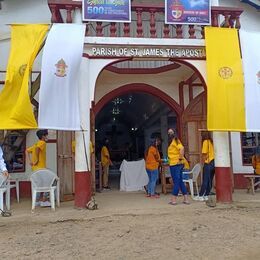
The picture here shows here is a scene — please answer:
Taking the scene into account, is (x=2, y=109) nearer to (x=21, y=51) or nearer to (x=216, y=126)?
(x=21, y=51)

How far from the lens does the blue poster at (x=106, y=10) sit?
8062mm

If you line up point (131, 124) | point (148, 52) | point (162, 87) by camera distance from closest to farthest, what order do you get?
point (148, 52) < point (162, 87) < point (131, 124)

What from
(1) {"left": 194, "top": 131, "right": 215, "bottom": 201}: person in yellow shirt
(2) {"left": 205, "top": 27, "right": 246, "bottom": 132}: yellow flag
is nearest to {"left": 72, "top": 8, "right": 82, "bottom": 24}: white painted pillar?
(2) {"left": 205, "top": 27, "right": 246, "bottom": 132}: yellow flag

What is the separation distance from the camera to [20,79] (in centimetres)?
740

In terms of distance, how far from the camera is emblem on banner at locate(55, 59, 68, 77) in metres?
7.56

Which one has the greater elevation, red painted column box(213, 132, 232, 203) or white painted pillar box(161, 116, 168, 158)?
white painted pillar box(161, 116, 168, 158)

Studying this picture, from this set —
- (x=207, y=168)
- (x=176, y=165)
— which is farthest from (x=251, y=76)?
(x=176, y=165)

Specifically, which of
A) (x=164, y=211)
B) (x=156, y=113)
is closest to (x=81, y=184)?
(x=164, y=211)

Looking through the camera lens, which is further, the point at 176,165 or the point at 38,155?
the point at 38,155

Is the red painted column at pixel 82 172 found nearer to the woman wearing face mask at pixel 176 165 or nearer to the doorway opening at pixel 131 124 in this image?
the woman wearing face mask at pixel 176 165

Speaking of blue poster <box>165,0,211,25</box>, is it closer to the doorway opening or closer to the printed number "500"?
the printed number "500"

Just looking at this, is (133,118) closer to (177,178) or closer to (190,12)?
(190,12)

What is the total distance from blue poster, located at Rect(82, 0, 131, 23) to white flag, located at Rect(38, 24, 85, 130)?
499 millimetres

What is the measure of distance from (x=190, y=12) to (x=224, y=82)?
1726 mm
